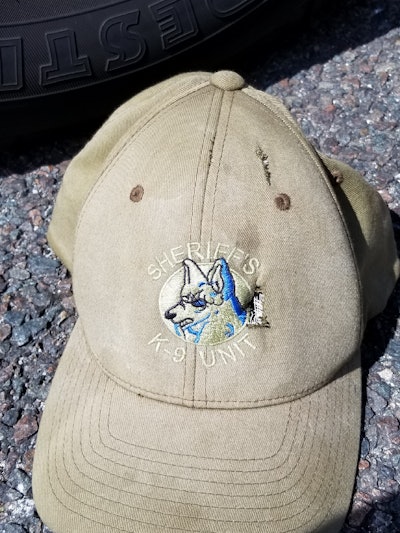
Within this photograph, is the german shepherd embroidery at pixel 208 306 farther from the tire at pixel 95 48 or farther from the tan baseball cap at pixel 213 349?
the tire at pixel 95 48

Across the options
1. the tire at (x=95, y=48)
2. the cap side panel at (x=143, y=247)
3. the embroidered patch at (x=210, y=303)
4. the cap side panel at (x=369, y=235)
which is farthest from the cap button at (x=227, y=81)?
the tire at (x=95, y=48)

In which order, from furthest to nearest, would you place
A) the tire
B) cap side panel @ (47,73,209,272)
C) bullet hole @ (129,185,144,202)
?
the tire
cap side panel @ (47,73,209,272)
bullet hole @ (129,185,144,202)

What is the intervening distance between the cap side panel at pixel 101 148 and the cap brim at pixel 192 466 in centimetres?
47

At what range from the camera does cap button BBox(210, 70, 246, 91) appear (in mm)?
1536

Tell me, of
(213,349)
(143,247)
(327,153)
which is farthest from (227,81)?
(327,153)

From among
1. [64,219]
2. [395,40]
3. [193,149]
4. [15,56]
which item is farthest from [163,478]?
[395,40]

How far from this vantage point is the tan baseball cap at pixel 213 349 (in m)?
1.33

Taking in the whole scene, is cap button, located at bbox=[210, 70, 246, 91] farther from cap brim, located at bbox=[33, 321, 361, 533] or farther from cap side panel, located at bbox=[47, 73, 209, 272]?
cap brim, located at bbox=[33, 321, 361, 533]

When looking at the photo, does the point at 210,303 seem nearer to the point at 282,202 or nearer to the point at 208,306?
the point at 208,306

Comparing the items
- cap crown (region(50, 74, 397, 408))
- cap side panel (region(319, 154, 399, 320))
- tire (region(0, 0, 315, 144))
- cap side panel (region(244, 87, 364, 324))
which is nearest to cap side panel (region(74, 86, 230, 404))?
cap crown (region(50, 74, 397, 408))

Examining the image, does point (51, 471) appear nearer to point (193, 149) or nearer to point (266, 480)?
point (266, 480)

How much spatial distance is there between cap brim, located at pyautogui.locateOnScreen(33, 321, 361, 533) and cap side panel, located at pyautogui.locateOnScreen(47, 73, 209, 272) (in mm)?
474

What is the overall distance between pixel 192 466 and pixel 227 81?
806 millimetres

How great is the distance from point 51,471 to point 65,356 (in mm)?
264
